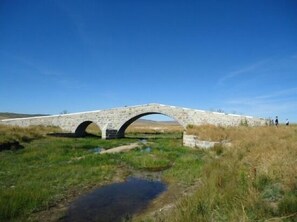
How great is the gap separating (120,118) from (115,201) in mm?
31497

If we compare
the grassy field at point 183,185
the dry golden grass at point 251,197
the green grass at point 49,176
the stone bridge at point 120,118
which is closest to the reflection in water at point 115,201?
the grassy field at point 183,185

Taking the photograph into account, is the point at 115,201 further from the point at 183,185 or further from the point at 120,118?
the point at 120,118

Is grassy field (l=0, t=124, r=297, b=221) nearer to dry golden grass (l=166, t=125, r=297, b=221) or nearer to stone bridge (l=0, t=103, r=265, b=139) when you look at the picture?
dry golden grass (l=166, t=125, r=297, b=221)

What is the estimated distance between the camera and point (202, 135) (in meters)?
23.3

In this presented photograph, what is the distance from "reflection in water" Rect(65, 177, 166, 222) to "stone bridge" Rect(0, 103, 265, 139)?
1945 centimetres

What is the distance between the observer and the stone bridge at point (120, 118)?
104 ft

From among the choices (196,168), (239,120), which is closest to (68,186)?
(196,168)

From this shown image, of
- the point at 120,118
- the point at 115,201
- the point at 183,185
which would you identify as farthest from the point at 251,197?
the point at 120,118

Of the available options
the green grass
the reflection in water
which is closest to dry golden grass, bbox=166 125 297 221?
the reflection in water

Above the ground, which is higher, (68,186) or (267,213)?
(267,213)

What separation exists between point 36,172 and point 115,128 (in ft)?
91.0

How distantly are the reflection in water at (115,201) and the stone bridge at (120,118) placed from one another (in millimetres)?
19454

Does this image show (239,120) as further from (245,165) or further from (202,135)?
(245,165)

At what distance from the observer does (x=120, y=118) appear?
40531mm
